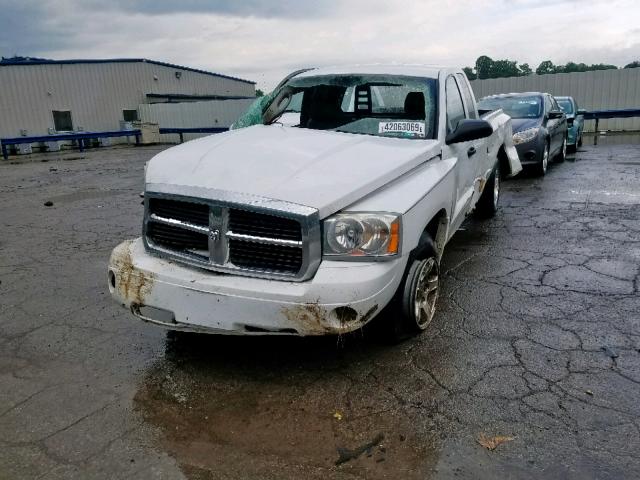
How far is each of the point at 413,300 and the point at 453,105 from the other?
2189 mm

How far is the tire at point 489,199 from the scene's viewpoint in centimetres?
696

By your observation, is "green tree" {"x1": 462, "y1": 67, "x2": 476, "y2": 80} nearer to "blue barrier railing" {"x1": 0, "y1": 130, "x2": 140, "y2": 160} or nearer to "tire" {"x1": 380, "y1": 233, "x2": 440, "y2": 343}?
"tire" {"x1": 380, "y1": 233, "x2": 440, "y2": 343}

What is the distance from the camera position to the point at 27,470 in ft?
8.20

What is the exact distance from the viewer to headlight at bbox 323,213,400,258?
2951 millimetres

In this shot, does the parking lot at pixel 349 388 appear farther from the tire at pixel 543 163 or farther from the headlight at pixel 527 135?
the tire at pixel 543 163

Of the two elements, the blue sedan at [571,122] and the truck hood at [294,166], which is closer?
the truck hood at [294,166]

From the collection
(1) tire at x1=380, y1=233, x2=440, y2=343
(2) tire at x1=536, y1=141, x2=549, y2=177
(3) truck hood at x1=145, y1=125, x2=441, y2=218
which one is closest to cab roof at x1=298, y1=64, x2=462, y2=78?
(3) truck hood at x1=145, y1=125, x2=441, y2=218

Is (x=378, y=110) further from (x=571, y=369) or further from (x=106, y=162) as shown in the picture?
(x=106, y=162)

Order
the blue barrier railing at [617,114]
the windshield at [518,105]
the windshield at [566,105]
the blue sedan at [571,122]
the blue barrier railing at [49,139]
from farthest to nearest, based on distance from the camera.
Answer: the blue barrier railing at [49,139] → the blue barrier railing at [617,114] → the windshield at [566,105] → the blue sedan at [571,122] → the windshield at [518,105]

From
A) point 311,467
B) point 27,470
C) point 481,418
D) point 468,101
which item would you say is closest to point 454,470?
point 481,418

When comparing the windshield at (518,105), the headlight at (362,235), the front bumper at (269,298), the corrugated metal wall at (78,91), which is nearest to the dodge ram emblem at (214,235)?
the front bumper at (269,298)

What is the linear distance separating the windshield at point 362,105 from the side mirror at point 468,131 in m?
0.18

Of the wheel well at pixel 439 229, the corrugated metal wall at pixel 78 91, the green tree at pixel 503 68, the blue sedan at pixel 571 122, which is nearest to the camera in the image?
the wheel well at pixel 439 229

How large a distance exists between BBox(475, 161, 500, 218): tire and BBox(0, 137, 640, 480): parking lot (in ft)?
5.52
